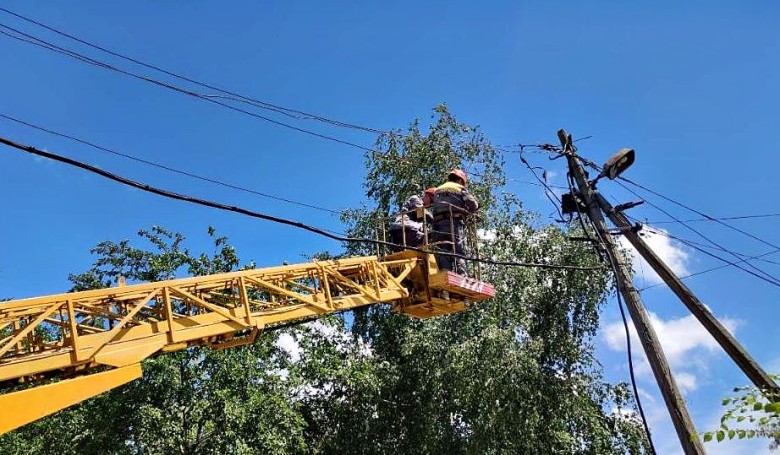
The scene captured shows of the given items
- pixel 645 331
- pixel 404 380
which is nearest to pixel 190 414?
pixel 404 380

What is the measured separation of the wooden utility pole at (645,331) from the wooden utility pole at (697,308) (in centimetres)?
24

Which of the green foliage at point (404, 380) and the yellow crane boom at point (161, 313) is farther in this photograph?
the green foliage at point (404, 380)

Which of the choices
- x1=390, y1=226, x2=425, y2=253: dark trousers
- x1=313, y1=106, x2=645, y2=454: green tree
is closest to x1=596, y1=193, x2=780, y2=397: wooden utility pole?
x1=390, y1=226, x2=425, y2=253: dark trousers

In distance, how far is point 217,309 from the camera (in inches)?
292

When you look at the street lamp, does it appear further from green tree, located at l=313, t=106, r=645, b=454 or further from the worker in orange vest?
green tree, located at l=313, t=106, r=645, b=454

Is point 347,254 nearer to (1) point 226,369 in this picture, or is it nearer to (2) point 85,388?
(1) point 226,369

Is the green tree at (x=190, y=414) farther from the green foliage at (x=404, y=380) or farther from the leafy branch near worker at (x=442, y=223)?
the leafy branch near worker at (x=442, y=223)

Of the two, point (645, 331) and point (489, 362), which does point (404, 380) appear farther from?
point (645, 331)

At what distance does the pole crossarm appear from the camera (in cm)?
628

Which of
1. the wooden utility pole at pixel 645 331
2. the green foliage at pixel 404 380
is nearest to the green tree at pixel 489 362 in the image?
the green foliage at pixel 404 380

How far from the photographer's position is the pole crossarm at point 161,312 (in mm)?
6281

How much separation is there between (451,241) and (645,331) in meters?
2.80

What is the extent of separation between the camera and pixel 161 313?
301 inches

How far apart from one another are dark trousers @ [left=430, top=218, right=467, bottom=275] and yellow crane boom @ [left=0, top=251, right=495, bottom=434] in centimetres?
21
